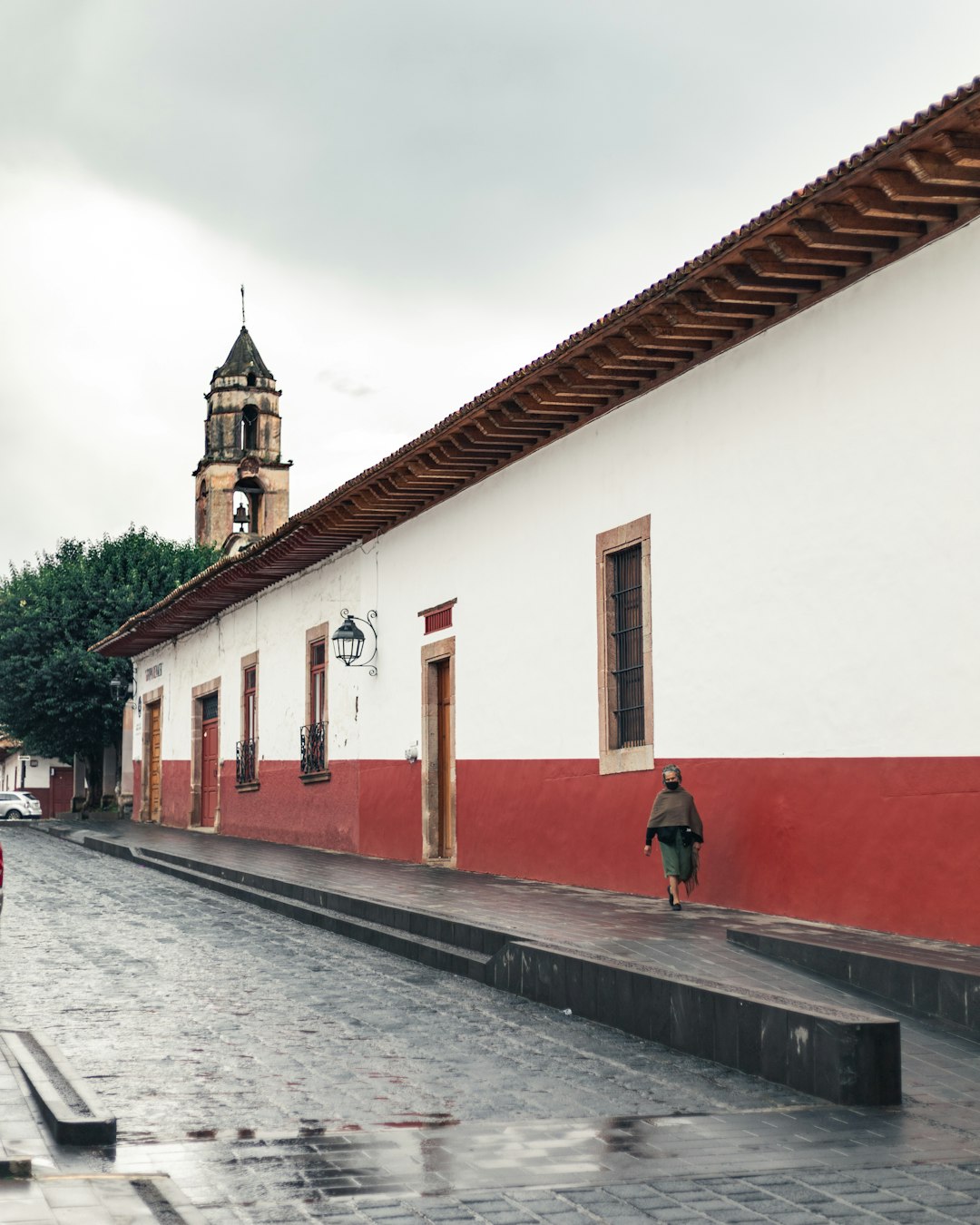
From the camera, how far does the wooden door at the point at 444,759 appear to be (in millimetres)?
17875

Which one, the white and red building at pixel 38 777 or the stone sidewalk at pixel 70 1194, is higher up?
the white and red building at pixel 38 777

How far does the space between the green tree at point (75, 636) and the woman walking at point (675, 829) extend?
1072 inches

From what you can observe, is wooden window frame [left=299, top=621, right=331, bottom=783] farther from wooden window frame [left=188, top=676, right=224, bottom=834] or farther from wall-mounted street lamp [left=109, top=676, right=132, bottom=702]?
wall-mounted street lamp [left=109, top=676, right=132, bottom=702]

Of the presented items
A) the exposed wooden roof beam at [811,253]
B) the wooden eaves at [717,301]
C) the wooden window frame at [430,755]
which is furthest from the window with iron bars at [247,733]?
the exposed wooden roof beam at [811,253]

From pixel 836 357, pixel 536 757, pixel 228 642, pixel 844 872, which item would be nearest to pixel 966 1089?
pixel 844 872

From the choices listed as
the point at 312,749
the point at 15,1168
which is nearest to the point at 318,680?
the point at 312,749

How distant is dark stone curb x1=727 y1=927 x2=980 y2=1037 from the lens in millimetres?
7547

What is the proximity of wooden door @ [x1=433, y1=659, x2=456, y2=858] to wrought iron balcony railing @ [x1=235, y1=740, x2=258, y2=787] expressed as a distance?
8.08m

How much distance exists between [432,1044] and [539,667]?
7742 millimetres

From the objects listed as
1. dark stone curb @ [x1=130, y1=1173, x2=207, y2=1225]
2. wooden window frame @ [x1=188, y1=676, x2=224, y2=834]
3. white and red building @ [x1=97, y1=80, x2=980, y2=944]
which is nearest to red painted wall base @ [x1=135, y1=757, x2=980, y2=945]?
white and red building @ [x1=97, y1=80, x2=980, y2=944]

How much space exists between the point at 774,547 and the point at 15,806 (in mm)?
46314

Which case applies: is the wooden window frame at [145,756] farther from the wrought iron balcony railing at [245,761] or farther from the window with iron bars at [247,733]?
the window with iron bars at [247,733]

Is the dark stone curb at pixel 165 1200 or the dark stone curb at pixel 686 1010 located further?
the dark stone curb at pixel 686 1010

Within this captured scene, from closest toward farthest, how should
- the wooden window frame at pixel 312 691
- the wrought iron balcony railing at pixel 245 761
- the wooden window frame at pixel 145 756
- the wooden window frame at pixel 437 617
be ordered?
the wooden window frame at pixel 437 617 → the wooden window frame at pixel 312 691 → the wrought iron balcony railing at pixel 245 761 → the wooden window frame at pixel 145 756
